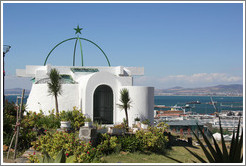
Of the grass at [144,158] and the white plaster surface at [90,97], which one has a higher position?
the white plaster surface at [90,97]

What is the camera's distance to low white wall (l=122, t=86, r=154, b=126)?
1691cm

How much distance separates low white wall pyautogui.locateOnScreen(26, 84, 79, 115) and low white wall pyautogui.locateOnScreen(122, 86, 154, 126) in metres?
3.66

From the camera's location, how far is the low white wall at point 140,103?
1691cm

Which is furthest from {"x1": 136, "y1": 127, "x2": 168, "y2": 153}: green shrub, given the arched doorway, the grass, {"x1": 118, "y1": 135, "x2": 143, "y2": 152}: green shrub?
the arched doorway

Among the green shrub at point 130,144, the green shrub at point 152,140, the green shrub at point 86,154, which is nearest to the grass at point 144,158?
the green shrub at point 130,144

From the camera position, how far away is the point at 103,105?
1939 centimetres

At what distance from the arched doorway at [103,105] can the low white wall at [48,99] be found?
2242mm

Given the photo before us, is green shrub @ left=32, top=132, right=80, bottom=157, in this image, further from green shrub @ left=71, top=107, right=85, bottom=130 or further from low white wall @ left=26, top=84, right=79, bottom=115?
low white wall @ left=26, top=84, right=79, bottom=115

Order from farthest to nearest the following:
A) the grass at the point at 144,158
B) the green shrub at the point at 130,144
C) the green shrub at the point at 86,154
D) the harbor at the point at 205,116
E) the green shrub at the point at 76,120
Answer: the harbor at the point at 205,116
the green shrub at the point at 76,120
the green shrub at the point at 130,144
the grass at the point at 144,158
the green shrub at the point at 86,154

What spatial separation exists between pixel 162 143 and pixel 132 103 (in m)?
4.66

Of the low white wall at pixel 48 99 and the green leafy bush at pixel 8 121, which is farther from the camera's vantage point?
the low white wall at pixel 48 99

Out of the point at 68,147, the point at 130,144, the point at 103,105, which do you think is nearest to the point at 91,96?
the point at 103,105

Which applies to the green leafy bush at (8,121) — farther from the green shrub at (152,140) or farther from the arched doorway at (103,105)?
the arched doorway at (103,105)

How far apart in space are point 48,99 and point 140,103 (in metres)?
5.89
